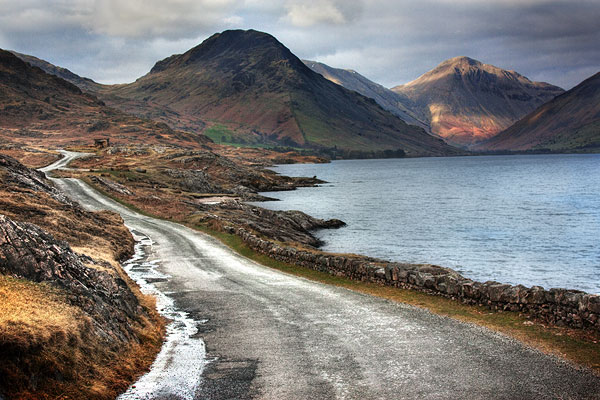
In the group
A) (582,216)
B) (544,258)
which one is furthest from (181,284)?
(582,216)

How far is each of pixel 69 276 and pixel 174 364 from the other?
189 inches

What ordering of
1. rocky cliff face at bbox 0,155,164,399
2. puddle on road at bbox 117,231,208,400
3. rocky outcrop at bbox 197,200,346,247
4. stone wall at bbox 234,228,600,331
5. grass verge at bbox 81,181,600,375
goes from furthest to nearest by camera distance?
1. rocky outcrop at bbox 197,200,346,247
2. stone wall at bbox 234,228,600,331
3. grass verge at bbox 81,181,600,375
4. puddle on road at bbox 117,231,208,400
5. rocky cliff face at bbox 0,155,164,399

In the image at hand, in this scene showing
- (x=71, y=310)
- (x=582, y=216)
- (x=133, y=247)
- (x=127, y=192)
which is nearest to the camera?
(x=71, y=310)

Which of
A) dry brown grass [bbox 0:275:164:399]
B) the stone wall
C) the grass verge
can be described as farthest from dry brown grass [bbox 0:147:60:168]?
dry brown grass [bbox 0:275:164:399]

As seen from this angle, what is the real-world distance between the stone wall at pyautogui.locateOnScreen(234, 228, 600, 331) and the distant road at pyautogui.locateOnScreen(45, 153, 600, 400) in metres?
2.39

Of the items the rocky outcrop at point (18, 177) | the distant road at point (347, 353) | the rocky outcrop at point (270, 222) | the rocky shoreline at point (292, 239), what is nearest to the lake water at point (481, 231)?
the rocky outcrop at point (270, 222)

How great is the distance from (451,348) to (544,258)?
43.1m

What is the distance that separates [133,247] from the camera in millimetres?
39094

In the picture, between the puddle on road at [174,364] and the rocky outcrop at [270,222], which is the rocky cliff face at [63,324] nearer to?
the puddle on road at [174,364]

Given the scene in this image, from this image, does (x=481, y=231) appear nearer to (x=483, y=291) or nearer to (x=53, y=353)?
(x=483, y=291)

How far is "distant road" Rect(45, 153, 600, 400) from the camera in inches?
503

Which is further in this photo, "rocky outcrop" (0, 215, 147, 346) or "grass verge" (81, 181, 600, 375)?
"grass verge" (81, 181, 600, 375)

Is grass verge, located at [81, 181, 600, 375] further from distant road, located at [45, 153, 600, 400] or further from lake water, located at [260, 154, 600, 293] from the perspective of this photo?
lake water, located at [260, 154, 600, 293]

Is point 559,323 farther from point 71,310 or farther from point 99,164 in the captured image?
point 99,164
